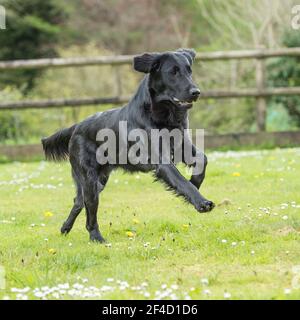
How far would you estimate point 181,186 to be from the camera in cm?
507

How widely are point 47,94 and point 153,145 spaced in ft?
43.9

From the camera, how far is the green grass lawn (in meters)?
4.27

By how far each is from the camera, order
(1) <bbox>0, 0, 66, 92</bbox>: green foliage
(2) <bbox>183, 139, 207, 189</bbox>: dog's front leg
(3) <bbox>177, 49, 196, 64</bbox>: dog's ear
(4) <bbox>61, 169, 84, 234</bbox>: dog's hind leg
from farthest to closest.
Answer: (1) <bbox>0, 0, 66, 92</bbox>: green foliage → (4) <bbox>61, 169, 84, 234</bbox>: dog's hind leg → (3) <bbox>177, 49, 196, 64</bbox>: dog's ear → (2) <bbox>183, 139, 207, 189</bbox>: dog's front leg

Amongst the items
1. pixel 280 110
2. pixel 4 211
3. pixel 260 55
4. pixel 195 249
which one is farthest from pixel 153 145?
pixel 280 110

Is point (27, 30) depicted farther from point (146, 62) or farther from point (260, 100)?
point (146, 62)

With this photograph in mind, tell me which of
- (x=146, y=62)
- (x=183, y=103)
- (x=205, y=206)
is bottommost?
(x=205, y=206)

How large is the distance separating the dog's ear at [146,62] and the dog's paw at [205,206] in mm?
1340

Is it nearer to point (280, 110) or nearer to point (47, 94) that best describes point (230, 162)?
point (280, 110)

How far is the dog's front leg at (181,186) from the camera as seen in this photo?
15.8ft

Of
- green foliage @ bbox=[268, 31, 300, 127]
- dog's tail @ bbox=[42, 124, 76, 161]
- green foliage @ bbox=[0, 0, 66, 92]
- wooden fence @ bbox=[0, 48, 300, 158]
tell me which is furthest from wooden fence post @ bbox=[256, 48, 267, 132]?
green foliage @ bbox=[0, 0, 66, 92]

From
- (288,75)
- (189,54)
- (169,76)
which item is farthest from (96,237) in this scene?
(288,75)

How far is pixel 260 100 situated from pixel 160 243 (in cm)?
770

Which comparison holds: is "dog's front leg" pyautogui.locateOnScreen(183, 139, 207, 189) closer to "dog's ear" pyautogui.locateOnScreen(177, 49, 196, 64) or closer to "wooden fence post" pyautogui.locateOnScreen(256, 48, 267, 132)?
"dog's ear" pyautogui.locateOnScreen(177, 49, 196, 64)

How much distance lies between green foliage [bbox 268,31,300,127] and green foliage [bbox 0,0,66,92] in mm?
10133
